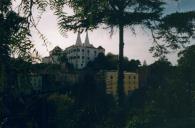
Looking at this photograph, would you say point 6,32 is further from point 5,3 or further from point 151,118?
point 151,118

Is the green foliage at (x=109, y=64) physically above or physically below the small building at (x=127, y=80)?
above

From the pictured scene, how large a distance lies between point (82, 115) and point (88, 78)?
12659 mm

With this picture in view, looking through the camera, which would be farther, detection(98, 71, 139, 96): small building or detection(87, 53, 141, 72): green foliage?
detection(87, 53, 141, 72): green foliage

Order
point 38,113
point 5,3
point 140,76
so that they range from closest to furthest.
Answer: point 5,3, point 38,113, point 140,76

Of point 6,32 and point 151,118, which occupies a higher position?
point 6,32

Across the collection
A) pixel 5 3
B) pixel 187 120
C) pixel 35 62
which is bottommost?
pixel 187 120

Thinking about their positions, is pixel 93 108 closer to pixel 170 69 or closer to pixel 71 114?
pixel 71 114

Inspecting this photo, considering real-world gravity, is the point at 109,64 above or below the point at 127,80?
above

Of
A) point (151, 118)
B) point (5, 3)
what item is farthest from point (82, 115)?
point (5, 3)

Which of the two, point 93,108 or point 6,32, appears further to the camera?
point 93,108

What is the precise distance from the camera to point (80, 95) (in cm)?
2978

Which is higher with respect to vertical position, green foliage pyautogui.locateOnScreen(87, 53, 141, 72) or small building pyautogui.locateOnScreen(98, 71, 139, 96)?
green foliage pyautogui.locateOnScreen(87, 53, 141, 72)

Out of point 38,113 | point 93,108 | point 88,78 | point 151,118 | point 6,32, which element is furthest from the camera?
point 88,78

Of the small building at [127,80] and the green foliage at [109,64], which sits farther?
the green foliage at [109,64]
